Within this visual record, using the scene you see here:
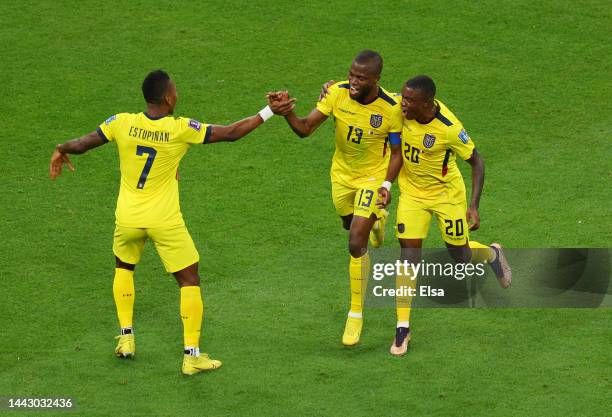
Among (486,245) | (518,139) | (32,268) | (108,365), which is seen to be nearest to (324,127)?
(518,139)

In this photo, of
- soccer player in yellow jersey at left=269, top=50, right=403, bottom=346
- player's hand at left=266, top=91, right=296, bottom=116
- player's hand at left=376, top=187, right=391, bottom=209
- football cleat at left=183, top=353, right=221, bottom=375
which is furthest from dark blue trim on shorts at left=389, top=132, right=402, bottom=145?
football cleat at left=183, top=353, right=221, bottom=375

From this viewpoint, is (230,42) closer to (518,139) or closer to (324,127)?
(324,127)

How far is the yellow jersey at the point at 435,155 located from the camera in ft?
35.0

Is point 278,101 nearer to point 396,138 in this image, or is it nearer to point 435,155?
point 396,138

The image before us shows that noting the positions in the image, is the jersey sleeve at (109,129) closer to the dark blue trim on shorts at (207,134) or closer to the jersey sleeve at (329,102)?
the dark blue trim on shorts at (207,134)

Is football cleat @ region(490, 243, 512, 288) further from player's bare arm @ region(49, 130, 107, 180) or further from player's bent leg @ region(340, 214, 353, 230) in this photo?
player's bare arm @ region(49, 130, 107, 180)

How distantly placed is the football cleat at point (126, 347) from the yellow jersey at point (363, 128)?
2624 mm

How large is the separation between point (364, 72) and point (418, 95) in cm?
57

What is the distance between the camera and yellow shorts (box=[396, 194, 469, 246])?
10844mm

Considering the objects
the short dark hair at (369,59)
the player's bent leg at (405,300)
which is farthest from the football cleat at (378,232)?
the short dark hair at (369,59)

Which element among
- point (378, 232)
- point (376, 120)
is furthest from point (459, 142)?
point (378, 232)

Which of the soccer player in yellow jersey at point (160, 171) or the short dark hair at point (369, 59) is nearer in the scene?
the soccer player in yellow jersey at point (160, 171)

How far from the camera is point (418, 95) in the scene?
1045 cm

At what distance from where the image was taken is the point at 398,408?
9781 mm
